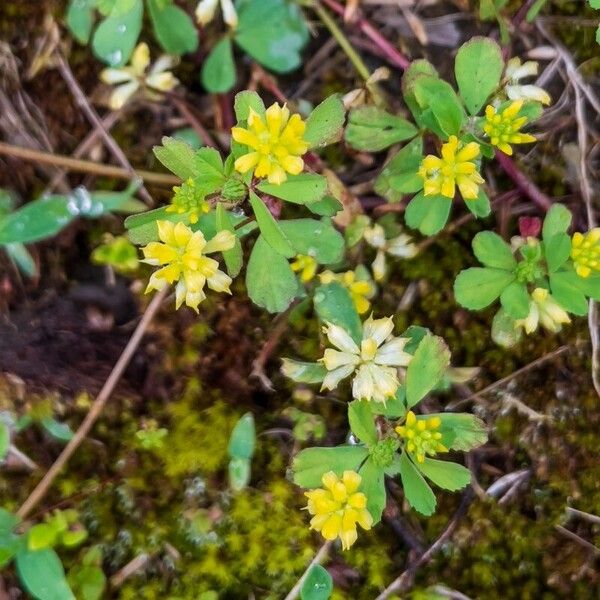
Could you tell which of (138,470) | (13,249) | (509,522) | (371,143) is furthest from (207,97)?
(509,522)

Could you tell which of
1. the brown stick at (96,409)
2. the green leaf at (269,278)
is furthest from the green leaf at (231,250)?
the brown stick at (96,409)

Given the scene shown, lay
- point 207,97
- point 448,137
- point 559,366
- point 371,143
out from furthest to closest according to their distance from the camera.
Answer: point 207,97 < point 559,366 < point 371,143 < point 448,137

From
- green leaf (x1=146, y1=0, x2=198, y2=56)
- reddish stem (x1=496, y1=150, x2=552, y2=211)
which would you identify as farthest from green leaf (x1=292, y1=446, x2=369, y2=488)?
green leaf (x1=146, y1=0, x2=198, y2=56)

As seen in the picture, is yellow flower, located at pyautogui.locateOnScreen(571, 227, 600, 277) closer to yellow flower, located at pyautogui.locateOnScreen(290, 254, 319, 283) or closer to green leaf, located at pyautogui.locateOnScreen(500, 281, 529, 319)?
green leaf, located at pyautogui.locateOnScreen(500, 281, 529, 319)

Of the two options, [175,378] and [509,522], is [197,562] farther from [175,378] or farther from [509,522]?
[509,522]

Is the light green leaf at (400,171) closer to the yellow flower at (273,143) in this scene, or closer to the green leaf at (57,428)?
the yellow flower at (273,143)

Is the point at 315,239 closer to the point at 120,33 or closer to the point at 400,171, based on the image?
the point at 400,171
